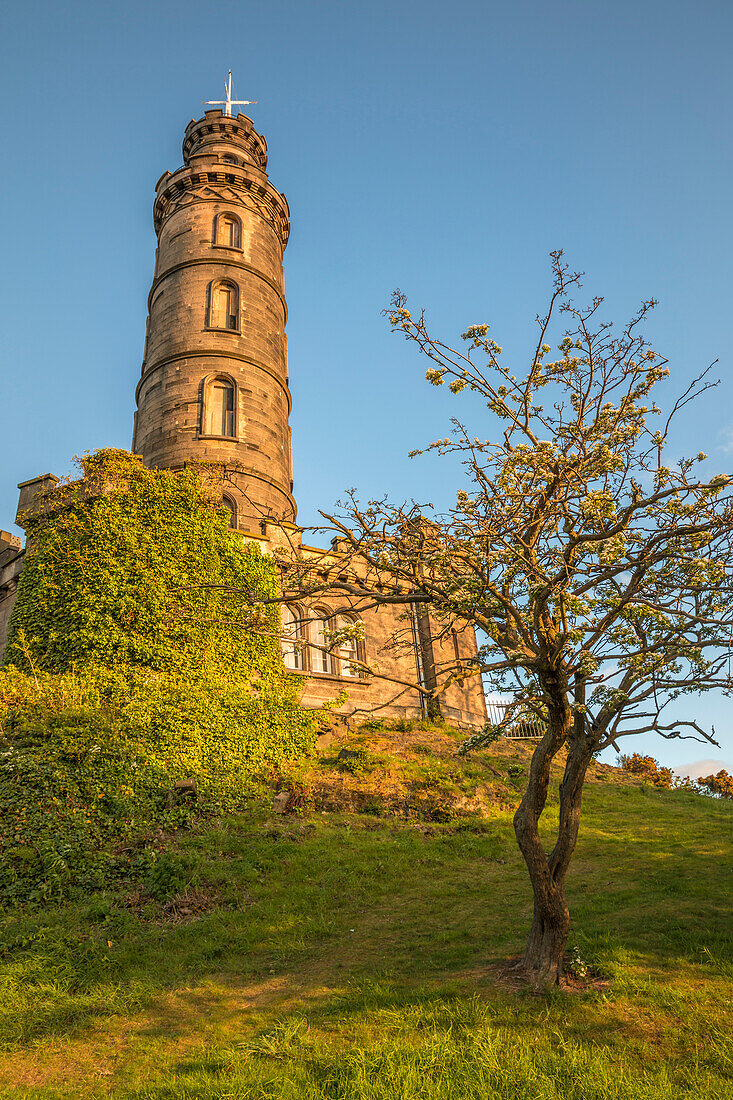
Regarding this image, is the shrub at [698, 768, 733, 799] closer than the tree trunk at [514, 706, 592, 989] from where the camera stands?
No

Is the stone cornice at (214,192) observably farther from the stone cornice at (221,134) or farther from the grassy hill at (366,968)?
the grassy hill at (366,968)

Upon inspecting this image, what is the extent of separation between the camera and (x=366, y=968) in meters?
9.46

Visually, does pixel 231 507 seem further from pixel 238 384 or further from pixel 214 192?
pixel 214 192

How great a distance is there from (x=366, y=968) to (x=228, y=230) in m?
25.8

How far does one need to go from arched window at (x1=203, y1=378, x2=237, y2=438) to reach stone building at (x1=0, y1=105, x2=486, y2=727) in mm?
40

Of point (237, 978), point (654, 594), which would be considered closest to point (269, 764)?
point (237, 978)

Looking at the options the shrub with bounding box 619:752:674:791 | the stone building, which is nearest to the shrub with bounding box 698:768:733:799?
the shrub with bounding box 619:752:674:791

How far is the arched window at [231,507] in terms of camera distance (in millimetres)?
21361

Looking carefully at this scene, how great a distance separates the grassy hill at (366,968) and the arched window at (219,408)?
A: 12.3 meters

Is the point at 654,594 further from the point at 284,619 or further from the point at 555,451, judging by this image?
the point at 284,619

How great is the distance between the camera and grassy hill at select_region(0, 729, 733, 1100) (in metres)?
6.71

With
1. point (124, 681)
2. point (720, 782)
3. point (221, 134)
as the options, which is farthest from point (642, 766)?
point (221, 134)

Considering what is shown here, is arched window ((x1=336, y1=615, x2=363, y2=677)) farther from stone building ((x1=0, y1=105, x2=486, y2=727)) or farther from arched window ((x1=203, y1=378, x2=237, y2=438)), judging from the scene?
arched window ((x1=203, y1=378, x2=237, y2=438))

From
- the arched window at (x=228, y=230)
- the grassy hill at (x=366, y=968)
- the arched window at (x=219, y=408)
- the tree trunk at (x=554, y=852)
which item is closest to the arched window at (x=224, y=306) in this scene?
the arched window at (x=228, y=230)
